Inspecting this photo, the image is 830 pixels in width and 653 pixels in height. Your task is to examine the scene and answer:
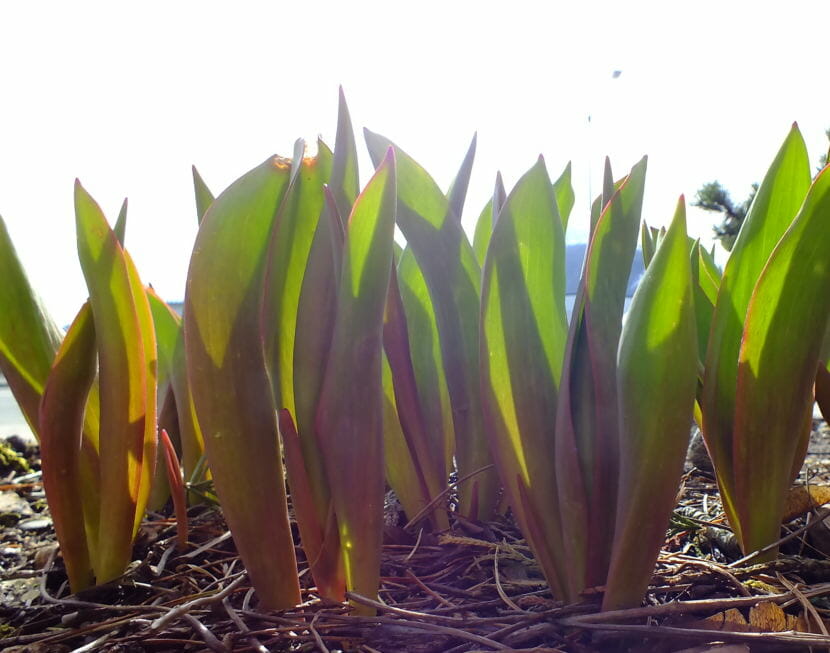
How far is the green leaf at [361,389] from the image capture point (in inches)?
19.6

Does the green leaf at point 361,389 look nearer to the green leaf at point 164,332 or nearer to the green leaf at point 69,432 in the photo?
the green leaf at point 69,432

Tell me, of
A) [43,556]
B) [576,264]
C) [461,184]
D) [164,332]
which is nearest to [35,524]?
[43,556]

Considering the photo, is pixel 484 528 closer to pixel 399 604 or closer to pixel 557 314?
pixel 399 604

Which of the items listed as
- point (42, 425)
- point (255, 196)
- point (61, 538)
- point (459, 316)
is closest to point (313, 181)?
point (255, 196)

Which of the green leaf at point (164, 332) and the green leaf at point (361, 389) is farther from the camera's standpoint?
the green leaf at point (164, 332)

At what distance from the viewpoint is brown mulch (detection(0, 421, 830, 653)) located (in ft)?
1.68

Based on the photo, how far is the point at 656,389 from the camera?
482 millimetres

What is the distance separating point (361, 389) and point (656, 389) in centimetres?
23

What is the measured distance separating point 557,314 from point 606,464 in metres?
0.15

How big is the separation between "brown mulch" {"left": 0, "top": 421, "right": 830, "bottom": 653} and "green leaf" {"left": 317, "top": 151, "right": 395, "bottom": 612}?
54mm

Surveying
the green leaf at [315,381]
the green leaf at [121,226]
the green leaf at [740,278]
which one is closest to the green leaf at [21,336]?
the green leaf at [121,226]

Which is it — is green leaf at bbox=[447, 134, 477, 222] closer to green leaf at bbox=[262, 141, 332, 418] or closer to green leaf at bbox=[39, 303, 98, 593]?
green leaf at bbox=[262, 141, 332, 418]

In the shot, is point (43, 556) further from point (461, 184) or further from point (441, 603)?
point (461, 184)

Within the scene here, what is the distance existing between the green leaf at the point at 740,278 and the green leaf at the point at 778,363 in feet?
0.13
